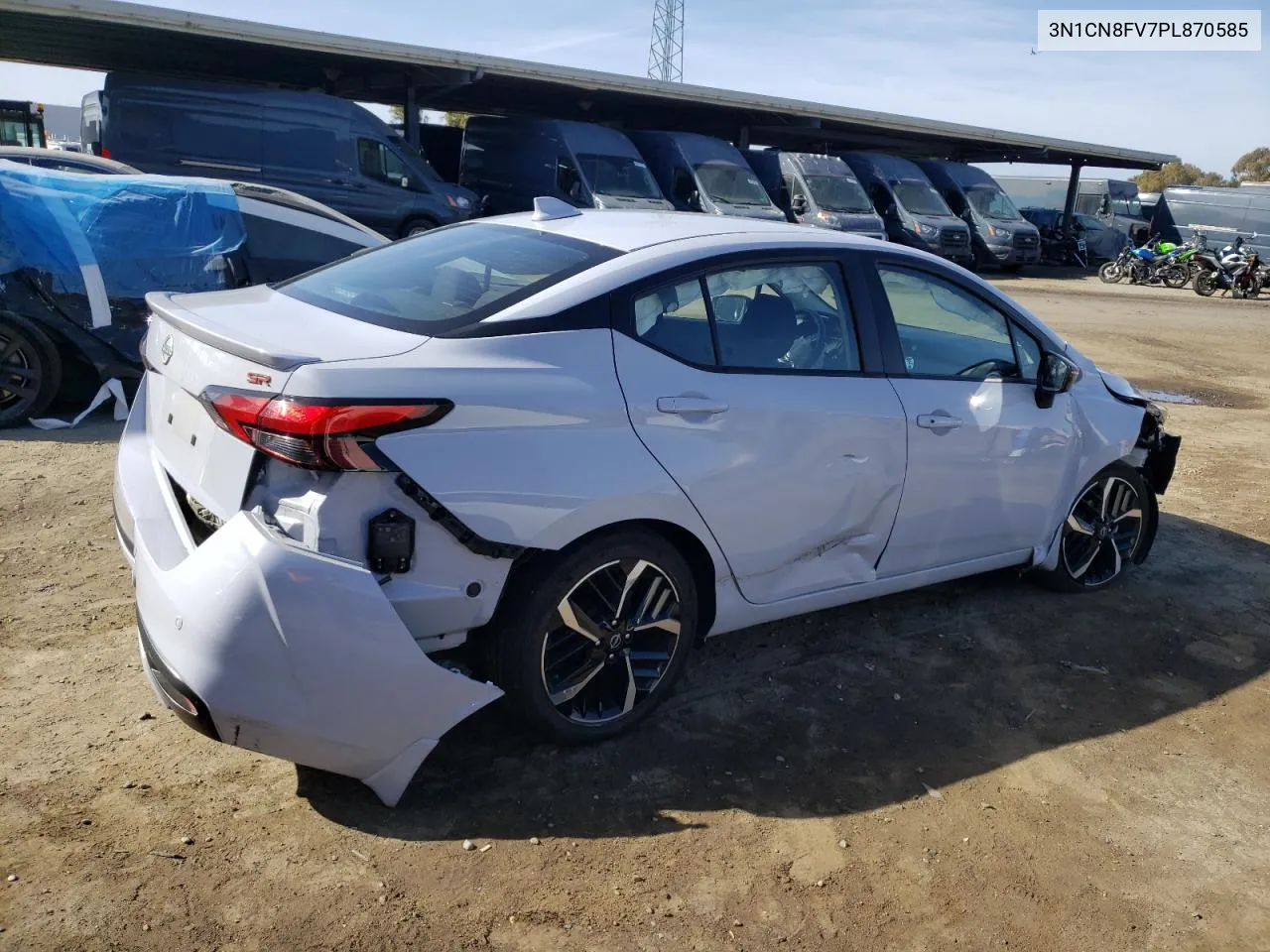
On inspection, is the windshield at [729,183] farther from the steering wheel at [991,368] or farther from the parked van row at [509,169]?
the steering wheel at [991,368]

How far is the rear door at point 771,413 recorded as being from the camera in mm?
3180

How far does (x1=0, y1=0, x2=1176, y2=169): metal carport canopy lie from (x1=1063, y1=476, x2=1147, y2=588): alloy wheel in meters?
15.3

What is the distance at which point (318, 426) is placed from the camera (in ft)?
8.42

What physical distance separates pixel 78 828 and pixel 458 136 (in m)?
22.1

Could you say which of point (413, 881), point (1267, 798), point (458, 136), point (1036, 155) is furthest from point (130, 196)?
point (1036, 155)

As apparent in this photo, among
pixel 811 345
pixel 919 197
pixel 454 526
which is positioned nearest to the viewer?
pixel 454 526

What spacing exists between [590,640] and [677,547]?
0.43 metres

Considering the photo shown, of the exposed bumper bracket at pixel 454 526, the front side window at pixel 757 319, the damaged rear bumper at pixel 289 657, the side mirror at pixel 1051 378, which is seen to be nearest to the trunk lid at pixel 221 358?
the damaged rear bumper at pixel 289 657

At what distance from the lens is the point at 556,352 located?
2.99 m

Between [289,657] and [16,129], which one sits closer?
[289,657]

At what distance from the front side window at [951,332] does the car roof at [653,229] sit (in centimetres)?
26

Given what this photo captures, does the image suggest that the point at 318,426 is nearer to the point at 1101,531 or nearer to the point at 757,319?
the point at 757,319

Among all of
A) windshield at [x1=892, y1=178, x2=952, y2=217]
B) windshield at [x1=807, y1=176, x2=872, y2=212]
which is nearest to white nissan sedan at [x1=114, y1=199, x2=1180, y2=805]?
windshield at [x1=807, y1=176, x2=872, y2=212]

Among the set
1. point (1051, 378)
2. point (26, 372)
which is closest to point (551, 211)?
point (1051, 378)
